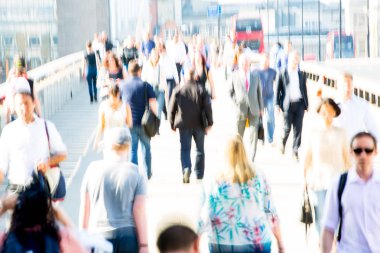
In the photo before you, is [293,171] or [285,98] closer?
[293,171]

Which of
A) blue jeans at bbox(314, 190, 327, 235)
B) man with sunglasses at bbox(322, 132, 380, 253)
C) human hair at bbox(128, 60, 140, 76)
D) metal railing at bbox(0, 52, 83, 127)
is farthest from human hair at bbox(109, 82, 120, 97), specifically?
metal railing at bbox(0, 52, 83, 127)

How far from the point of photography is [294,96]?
49.3 feet

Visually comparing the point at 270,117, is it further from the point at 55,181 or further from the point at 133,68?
the point at 55,181

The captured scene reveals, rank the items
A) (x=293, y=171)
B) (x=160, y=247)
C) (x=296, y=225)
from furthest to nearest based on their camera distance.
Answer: (x=293, y=171) → (x=296, y=225) → (x=160, y=247)

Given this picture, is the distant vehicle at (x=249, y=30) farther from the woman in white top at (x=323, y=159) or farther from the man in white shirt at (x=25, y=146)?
the man in white shirt at (x=25, y=146)

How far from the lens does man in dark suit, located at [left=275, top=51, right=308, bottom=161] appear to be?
1501 cm

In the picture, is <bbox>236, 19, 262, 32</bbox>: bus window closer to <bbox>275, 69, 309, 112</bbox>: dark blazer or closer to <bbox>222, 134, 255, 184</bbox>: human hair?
<bbox>275, 69, 309, 112</bbox>: dark blazer

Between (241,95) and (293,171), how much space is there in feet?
3.92

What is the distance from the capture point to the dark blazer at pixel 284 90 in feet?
49.3

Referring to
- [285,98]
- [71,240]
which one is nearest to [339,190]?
[71,240]

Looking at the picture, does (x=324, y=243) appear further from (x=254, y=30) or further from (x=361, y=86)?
(x=254, y=30)

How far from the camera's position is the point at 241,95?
14.1 meters

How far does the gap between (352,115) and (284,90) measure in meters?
5.77

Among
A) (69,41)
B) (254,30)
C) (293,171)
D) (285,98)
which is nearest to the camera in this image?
(293,171)
